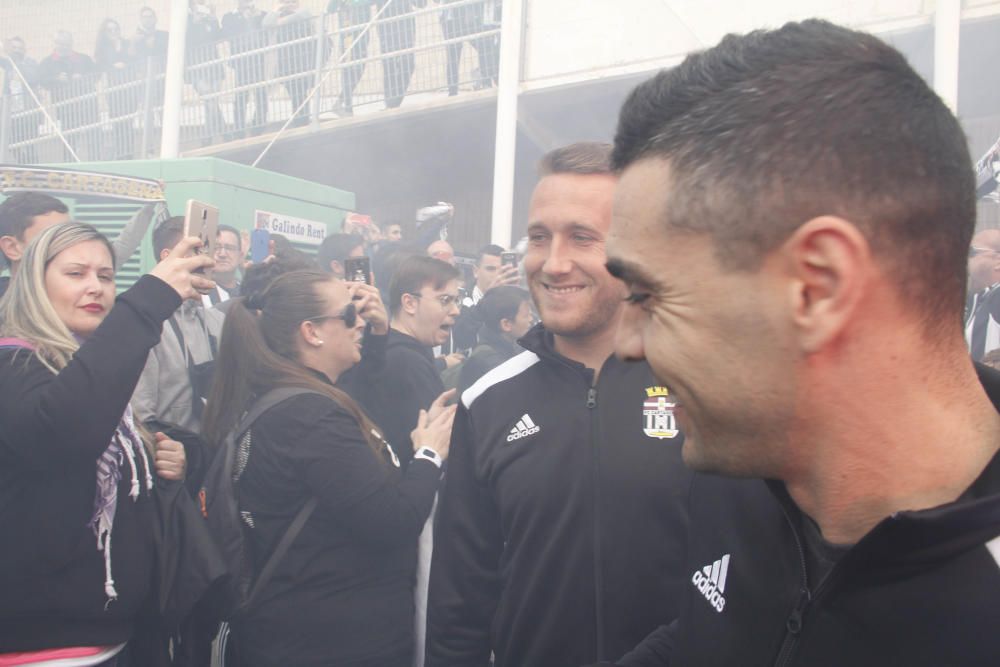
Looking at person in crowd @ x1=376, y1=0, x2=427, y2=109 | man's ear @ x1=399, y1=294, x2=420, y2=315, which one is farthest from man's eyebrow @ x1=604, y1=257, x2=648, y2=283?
person in crowd @ x1=376, y1=0, x2=427, y2=109

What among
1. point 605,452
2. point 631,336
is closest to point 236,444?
point 605,452

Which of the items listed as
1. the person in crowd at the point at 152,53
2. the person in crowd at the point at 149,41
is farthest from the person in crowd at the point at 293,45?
the person in crowd at the point at 149,41

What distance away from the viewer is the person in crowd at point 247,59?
1188cm

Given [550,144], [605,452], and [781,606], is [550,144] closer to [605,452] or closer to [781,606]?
[605,452]

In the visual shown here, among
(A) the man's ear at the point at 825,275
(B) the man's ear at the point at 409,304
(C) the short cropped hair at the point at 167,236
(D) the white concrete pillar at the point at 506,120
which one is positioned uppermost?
(D) the white concrete pillar at the point at 506,120

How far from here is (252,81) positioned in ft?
39.2

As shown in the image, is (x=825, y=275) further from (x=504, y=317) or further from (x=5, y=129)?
(x=5, y=129)

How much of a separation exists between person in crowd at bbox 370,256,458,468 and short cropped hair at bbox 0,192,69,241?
6.16 ft

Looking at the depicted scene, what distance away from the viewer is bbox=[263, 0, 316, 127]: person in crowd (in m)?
11.7

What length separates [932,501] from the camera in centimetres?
106

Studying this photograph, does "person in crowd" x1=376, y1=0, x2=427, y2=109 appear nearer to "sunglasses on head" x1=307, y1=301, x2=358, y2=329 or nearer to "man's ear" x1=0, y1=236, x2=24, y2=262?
"man's ear" x1=0, y1=236, x2=24, y2=262

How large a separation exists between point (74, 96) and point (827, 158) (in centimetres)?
1311

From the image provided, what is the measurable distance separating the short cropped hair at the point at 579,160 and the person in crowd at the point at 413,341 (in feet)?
5.91

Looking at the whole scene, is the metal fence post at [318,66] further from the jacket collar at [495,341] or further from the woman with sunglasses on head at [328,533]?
the woman with sunglasses on head at [328,533]
